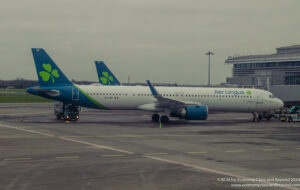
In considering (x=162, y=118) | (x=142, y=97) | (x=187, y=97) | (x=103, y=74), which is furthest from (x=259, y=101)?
(x=103, y=74)

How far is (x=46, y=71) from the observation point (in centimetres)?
3822

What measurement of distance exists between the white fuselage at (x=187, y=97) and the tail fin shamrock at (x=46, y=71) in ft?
7.17

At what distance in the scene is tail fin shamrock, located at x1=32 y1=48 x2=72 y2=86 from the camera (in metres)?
38.1

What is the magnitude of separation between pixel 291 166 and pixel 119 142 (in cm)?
1068

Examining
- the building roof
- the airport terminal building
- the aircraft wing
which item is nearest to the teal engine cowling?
the aircraft wing

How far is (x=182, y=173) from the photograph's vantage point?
14.9 m

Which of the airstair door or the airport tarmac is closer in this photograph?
the airport tarmac

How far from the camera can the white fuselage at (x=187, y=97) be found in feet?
128

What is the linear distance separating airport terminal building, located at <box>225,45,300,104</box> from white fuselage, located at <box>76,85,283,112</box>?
11.4 meters

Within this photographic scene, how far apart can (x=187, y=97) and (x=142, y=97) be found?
497cm

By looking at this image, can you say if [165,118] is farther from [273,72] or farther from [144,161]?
[273,72]

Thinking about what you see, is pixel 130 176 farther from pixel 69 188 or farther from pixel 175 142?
pixel 175 142

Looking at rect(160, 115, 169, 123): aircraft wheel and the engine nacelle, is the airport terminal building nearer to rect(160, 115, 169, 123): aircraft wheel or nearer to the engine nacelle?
the engine nacelle

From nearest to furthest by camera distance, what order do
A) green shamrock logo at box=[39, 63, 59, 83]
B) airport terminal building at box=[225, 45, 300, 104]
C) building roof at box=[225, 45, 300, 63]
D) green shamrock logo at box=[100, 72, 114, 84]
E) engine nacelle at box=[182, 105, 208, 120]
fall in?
engine nacelle at box=[182, 105, 208, 120], green shamrock logo at box=[39, 63, 59, 83], airport terminal building at box=[225, 45, 300, 104], green shamrock logo at box=[100, 72, 114, 84], building roof at box=[225, 45, 300, 63]
